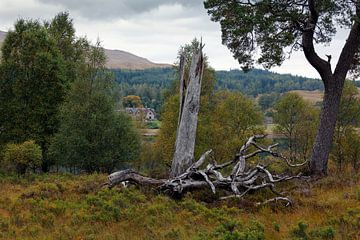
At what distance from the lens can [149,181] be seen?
35.7 feet

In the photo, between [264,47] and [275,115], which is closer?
[264,47]

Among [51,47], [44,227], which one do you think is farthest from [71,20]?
[44,227]

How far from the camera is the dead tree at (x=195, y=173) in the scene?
10.0 meters

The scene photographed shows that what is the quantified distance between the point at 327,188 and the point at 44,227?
A: 804 cm

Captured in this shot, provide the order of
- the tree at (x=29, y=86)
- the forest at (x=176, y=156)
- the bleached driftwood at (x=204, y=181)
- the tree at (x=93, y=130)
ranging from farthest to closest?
the tree at (x=29, y=86) < the tree at (x=93, y=130) < the bleached driftwood at (x=204, y=181) < the forest at (x=176, y=156)

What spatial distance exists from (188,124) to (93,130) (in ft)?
45.4

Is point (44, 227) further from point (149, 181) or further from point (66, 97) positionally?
point (66, 97)

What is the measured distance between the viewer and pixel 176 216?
26.9 feet

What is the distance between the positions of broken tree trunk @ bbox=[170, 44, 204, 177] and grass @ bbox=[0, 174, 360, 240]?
180cm

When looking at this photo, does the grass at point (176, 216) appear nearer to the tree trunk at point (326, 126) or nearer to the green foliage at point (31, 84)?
the tree trunk at point (326, 126)

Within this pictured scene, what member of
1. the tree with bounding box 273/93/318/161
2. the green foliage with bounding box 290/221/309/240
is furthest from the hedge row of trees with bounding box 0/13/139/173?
the tree with bounding box 273/93/318/161

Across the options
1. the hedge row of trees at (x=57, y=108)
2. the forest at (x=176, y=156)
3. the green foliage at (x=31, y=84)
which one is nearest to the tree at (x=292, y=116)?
the forest at (x=176, y=156)

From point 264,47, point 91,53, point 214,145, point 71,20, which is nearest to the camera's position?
point 264,47

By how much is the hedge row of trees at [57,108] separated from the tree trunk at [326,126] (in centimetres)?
1520
